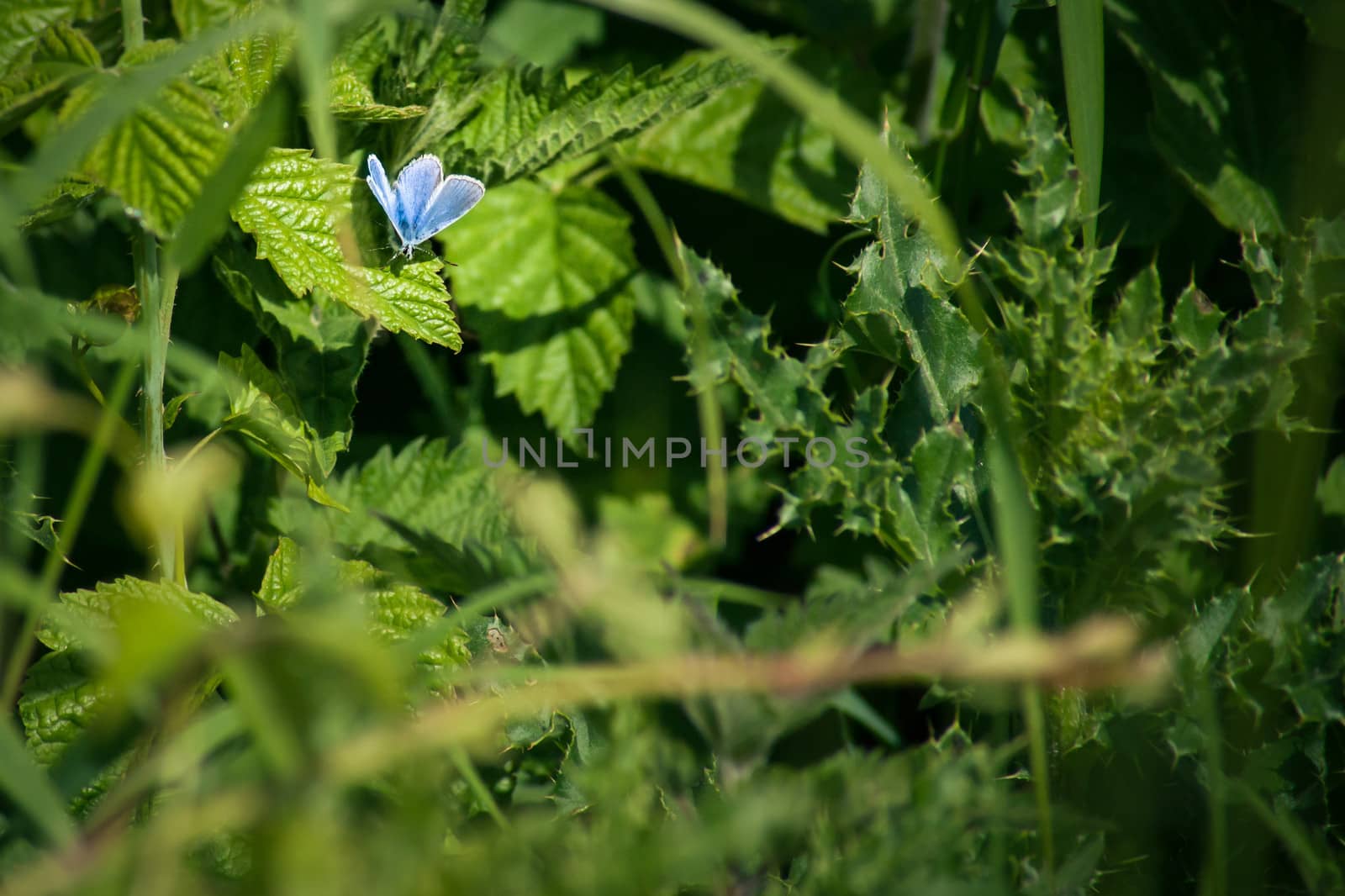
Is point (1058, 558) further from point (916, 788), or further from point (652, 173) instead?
point (652, 173)

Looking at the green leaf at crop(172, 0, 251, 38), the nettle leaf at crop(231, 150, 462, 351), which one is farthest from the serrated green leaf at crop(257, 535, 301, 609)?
the green leaf at crop(172, 0, 251, 38)

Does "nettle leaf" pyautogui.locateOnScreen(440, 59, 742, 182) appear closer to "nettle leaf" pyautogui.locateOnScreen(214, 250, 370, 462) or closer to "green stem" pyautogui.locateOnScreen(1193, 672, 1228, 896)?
"nettle leaf" pyautogui.locateOnScreen(214, 250, 370, 462)

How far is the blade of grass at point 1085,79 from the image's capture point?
138 cm

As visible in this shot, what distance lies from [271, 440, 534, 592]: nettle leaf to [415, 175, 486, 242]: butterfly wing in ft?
1.47

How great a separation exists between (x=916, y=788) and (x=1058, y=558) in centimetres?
71

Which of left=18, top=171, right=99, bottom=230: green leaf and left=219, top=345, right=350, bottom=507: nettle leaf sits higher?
left=18, top=171, right=99, bottom=230: green leaf

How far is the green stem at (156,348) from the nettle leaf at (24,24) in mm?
310

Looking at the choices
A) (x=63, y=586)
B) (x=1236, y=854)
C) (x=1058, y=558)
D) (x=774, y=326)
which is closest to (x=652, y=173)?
(x=774, y=326)

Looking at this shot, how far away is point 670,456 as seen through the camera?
2.24 metres

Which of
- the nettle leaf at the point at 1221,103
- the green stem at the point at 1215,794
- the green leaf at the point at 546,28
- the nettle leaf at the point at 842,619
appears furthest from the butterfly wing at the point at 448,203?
the nettle leaf at the point at 1221,103

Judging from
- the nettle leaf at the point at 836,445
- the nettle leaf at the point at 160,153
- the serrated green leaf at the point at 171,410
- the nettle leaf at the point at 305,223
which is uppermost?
the nettle leaf at the point at 160,153

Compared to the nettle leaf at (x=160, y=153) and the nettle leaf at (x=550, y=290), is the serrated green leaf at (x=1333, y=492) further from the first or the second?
the nettle leaf at (x=160, y=153)

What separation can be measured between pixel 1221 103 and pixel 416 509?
5.47 feet

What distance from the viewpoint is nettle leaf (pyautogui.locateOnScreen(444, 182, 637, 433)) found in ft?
6.31
